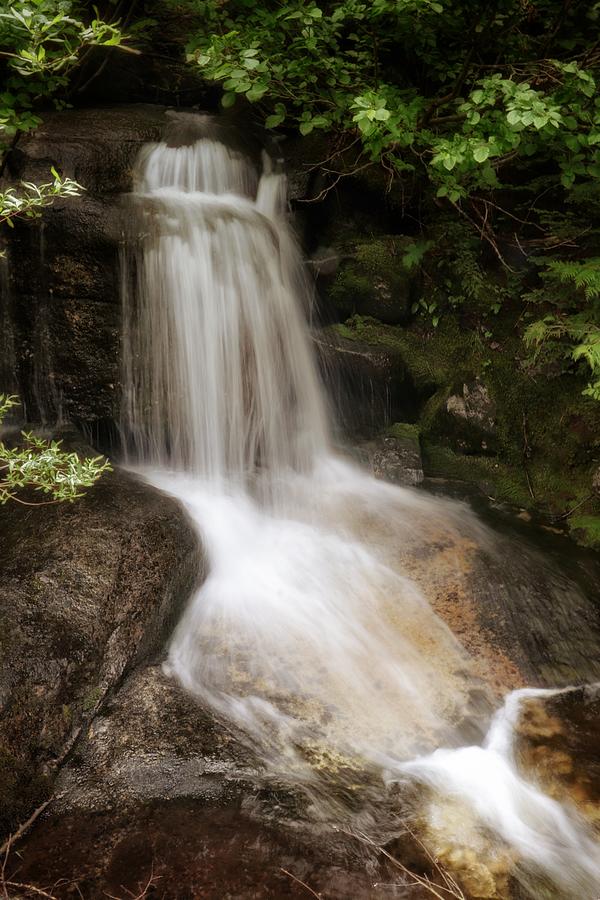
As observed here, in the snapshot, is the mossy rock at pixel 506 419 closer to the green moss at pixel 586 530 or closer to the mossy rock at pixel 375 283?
the green moss at pixel 586 530

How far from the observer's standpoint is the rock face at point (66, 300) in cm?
534

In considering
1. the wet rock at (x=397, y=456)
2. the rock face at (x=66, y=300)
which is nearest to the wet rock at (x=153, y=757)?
the rock face at (x=66, y=300)

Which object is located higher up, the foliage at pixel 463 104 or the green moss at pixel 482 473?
the foliage at pixel 463 104

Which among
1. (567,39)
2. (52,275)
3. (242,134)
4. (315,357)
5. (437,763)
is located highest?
(567,39)

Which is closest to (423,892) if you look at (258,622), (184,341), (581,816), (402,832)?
(402,832)

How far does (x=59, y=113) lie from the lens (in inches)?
272

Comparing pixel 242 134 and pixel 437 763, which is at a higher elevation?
pixel 242 134

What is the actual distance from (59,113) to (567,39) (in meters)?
5.68

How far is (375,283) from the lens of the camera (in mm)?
6988

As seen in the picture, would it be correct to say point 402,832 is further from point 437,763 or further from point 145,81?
point 145,81

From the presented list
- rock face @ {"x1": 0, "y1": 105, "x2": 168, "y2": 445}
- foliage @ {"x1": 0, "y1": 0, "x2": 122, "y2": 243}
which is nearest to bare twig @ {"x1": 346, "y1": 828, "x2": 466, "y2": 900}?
foliage @ {"x1": 0, "y1": 0, "x2": 122, "y2": 243}

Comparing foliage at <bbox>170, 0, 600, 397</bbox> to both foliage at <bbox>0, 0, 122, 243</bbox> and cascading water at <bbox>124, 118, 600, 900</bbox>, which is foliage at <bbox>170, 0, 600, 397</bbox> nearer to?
foliage at <bbox>0, 0, 122, 243</bbox>

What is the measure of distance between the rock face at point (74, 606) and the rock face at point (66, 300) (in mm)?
1471

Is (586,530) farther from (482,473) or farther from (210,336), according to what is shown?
(210,336)
